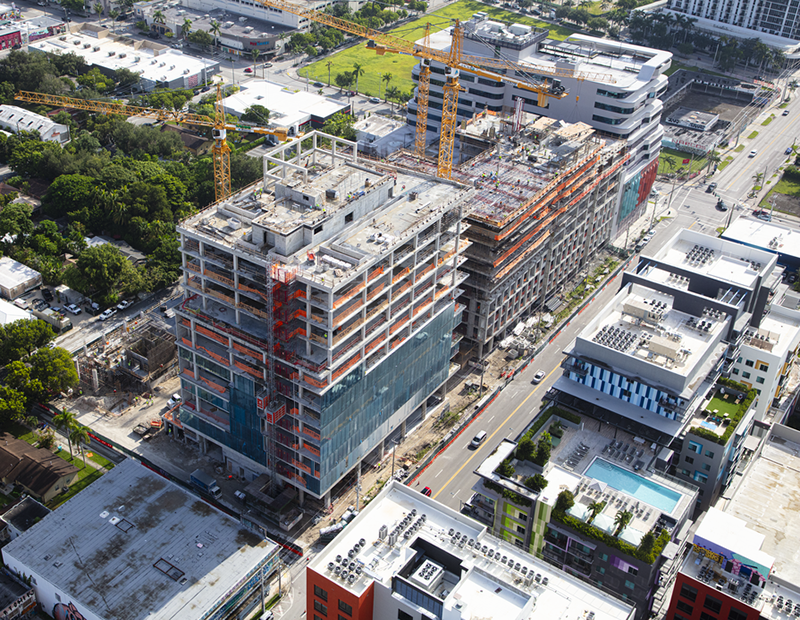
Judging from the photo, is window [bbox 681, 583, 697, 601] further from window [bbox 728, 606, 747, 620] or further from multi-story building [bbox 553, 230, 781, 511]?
multi-story building [bbox 553, 230, 781, 511]

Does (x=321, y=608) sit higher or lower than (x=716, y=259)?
lower

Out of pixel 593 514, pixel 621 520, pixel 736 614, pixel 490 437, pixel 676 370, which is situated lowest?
pixel 490 437

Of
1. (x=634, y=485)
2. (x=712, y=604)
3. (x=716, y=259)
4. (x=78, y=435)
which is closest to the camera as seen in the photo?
(x=712, y=604)

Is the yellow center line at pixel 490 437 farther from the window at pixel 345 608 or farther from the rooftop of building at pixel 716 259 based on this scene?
the window at pixel 345 608

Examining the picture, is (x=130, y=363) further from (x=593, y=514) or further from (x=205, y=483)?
(x=593, y=514)

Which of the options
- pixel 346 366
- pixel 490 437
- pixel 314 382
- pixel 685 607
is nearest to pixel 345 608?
pixel 314 382

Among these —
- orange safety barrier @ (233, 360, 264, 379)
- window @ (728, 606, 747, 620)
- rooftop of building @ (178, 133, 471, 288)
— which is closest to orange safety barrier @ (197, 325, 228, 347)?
orange safety barrier @ (233, 360, 264, 379)

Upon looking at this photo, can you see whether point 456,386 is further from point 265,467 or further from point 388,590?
point 388,590

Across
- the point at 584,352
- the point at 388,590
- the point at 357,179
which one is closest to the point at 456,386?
the point at 584,352
